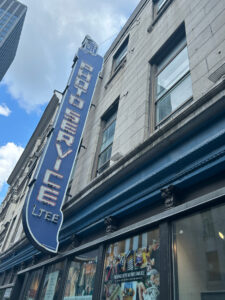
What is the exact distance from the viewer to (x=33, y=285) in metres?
9.36

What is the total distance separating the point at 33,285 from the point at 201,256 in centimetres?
818

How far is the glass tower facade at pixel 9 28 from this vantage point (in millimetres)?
165625

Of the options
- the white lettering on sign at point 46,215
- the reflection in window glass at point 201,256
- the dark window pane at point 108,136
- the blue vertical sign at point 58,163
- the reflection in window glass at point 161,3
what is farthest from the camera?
the reflection in window glass at point 161,3

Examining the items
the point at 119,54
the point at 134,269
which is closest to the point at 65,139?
the point at 134,269

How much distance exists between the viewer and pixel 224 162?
3891mm

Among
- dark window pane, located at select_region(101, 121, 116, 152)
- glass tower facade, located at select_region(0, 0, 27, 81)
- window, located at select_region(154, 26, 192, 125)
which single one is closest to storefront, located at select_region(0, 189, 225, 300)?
window, located at select_region(154, 26, 192, 125)

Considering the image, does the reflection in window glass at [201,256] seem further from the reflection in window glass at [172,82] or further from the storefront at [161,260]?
the reflection in window glass at [172,82]

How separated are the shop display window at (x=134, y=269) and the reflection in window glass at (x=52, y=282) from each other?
8.98ft

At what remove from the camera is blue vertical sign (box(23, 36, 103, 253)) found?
680 cm

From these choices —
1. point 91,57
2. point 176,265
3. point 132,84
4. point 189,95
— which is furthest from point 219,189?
point 91,57

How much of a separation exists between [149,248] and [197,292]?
135 centimetres

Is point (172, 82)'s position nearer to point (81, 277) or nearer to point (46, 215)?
point (46, 215)

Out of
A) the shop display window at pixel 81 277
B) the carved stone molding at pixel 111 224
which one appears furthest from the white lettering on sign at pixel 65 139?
the carved stone molding at pixel 111 224

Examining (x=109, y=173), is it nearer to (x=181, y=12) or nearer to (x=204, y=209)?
(x=204, y=209)
